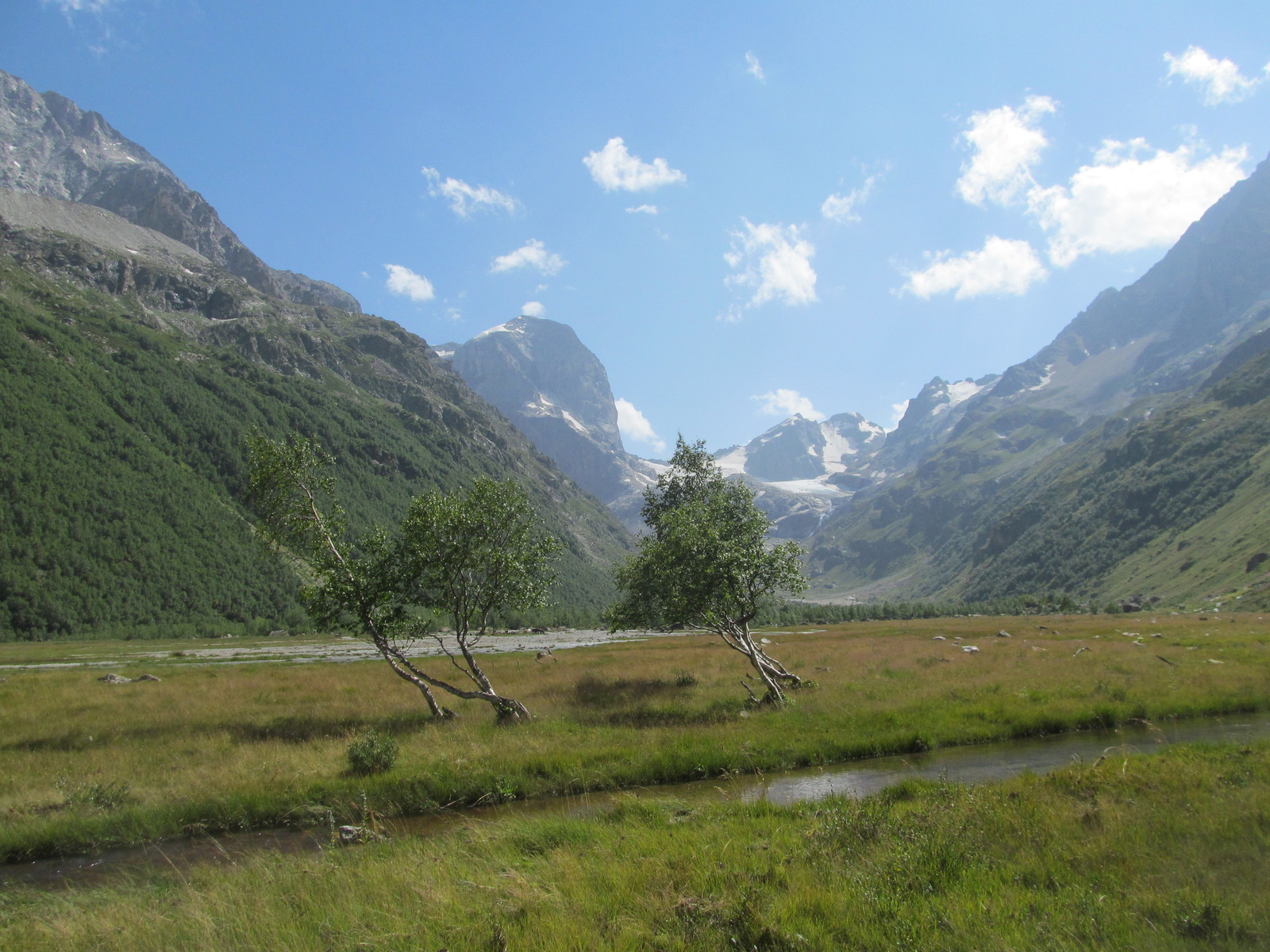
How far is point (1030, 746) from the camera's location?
74.0 feet

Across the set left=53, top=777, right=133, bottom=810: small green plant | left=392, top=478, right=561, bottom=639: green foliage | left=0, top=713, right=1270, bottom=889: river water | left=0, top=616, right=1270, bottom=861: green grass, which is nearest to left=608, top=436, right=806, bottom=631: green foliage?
left=0, top=616, right=1270, bottom=861: green grass

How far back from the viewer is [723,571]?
100ft

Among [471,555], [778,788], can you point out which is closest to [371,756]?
[471,555]

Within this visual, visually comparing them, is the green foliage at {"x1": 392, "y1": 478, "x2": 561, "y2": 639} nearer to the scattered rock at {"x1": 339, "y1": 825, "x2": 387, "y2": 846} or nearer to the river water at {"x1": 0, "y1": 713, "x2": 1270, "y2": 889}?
the river water at {"x1": 0, "y1": 713, "x2": 1270, "y2": 889}

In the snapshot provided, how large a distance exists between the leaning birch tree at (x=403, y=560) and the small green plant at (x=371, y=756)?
6461 millimetres

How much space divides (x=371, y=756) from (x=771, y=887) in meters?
15.3

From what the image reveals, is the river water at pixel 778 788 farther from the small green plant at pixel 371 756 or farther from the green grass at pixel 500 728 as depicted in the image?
the small green plant at pixel 371 756

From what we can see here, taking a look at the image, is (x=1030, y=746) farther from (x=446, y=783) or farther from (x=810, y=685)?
(x=446, y=783)

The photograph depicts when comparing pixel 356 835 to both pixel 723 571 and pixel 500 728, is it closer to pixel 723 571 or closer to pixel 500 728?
pixel 500 728

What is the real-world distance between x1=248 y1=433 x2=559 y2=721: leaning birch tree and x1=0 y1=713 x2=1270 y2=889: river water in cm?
1027

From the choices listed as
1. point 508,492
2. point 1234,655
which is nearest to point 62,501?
point 508,492

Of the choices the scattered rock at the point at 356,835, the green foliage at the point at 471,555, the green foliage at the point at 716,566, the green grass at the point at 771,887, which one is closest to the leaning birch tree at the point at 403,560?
the green foliage at the point at 471,555

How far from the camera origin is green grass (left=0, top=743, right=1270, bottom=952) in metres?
7.64

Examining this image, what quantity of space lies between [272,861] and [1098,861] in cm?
1546
